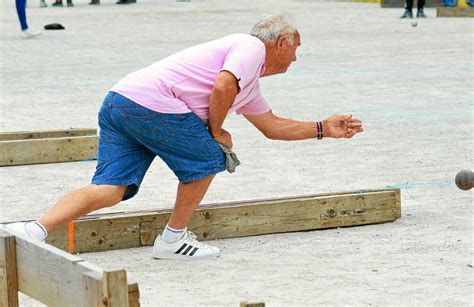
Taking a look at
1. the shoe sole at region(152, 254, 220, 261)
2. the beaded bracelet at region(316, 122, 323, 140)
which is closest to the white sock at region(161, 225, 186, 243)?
the shoe sole at region(152, 254, 220, 261)

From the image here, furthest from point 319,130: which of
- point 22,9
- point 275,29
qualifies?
point 22,9

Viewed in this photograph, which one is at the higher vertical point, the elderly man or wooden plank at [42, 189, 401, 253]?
the elderly man

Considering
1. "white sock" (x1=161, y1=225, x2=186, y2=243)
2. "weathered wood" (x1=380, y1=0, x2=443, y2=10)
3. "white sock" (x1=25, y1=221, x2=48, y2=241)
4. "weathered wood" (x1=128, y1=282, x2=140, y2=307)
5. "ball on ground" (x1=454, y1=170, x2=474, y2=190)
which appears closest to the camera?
"weathered wood" (x1=128, y1=282, x2=140, y2=307)

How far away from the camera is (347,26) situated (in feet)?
79.3

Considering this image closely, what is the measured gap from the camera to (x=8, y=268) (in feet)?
15.1

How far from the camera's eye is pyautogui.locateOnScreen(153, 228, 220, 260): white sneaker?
6.67m

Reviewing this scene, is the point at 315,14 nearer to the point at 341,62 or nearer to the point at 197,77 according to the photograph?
the point at 341,62

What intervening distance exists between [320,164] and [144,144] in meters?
3.54

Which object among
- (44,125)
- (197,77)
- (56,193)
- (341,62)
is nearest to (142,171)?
(197,77)

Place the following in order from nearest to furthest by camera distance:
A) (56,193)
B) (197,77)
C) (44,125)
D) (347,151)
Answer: (197,77), (56,193), (347,151), (44,125)

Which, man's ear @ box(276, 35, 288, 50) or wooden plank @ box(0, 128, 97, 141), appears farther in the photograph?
wooden plank @ box(0, 128, 97, 141)

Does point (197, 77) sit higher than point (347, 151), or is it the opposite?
point (197, 77)

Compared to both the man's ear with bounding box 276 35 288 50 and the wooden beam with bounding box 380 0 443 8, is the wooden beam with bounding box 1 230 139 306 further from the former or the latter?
the wooden beam with bounding box 380 0 443 8

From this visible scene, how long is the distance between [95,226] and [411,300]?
1.93m
